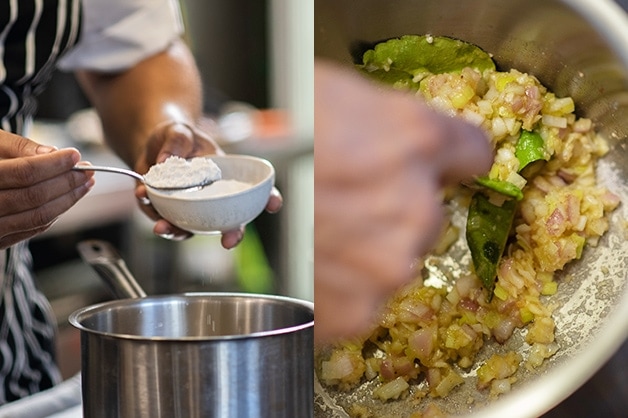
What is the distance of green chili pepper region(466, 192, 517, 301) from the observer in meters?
0.59

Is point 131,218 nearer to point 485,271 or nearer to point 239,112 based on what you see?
point 239,112

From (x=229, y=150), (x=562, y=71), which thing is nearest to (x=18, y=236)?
(x=562, y=71)

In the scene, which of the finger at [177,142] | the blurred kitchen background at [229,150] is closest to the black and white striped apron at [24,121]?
the finger at [177,142]

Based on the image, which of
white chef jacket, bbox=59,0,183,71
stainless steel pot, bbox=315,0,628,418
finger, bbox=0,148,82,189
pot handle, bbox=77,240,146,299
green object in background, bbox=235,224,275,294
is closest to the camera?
stainless steel pot, bbox=315,0,628,418

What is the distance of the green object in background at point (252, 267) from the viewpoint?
2.43 m

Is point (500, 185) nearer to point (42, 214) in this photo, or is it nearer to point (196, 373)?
point (196, 373)

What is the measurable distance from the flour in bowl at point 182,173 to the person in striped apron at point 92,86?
0.30 ft

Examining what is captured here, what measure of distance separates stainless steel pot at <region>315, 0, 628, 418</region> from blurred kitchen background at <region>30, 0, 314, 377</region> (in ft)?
5.33

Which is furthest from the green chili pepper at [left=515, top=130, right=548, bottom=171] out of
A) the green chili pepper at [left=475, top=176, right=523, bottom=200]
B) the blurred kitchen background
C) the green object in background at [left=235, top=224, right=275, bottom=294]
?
the green object in background at [left=235, top=224, right=275, bottom=294]

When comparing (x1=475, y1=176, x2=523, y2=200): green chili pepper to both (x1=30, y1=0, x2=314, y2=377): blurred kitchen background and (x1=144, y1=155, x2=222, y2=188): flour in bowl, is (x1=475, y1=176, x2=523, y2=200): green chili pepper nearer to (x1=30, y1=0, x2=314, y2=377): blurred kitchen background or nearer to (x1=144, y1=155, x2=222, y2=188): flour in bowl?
(x1=144, y1=155, x2=222, y2=188): flour in bowl

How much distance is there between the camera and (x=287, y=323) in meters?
0.72

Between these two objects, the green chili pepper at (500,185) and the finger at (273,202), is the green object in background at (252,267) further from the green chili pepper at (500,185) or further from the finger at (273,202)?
the green chili pepper at (500,185)

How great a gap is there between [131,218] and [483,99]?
1981mm

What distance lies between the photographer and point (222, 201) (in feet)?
2.48
